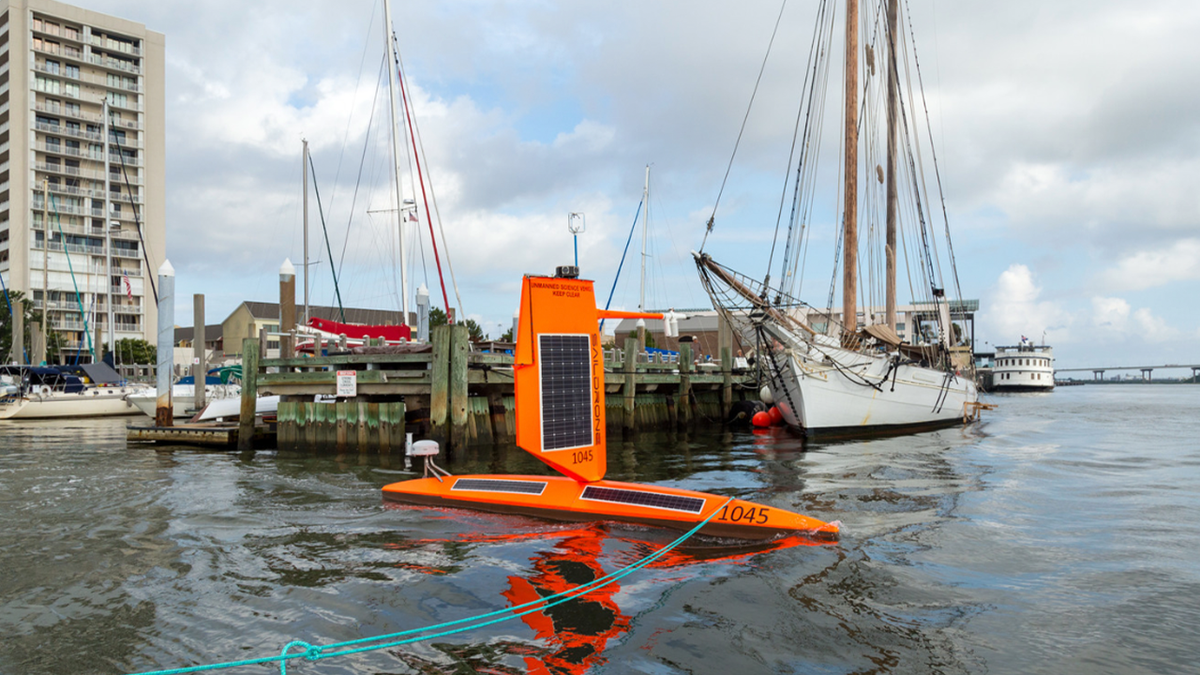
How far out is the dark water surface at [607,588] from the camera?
16.6 ft

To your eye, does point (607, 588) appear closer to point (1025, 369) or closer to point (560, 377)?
point (560, 377)

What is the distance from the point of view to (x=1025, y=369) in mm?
72875

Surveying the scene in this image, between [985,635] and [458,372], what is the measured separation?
1172cm

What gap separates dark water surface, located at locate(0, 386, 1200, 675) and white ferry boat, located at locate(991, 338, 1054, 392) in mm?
69100

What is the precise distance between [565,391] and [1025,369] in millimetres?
78756

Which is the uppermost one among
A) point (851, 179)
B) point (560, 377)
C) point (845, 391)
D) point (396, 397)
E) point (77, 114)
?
point (77, 114)

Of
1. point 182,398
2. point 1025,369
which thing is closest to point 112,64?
point 182,398

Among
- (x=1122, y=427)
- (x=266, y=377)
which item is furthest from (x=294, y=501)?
(x=1122, y=427)

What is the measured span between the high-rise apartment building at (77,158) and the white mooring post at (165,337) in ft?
173

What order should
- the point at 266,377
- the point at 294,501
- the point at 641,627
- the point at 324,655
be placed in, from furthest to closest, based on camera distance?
the point at 266,377, the point at 294,501, the point at 641,627, the point at 324,655

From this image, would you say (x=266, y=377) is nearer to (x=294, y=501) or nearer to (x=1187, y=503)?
(x=294, y=501)

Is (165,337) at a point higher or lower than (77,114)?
lower

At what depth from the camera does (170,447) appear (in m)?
18.8

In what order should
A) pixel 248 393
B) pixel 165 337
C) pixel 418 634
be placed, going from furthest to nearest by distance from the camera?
pixel 165 337 → pixel 248 393 → pixel 418 634
